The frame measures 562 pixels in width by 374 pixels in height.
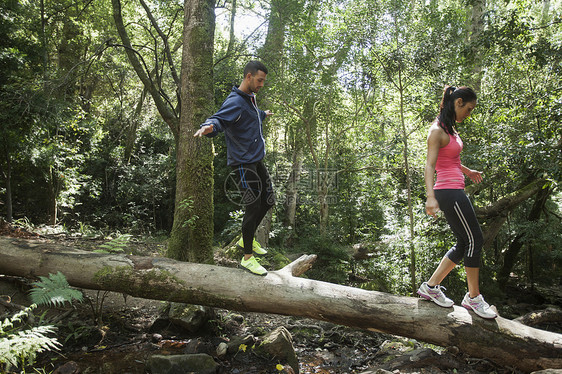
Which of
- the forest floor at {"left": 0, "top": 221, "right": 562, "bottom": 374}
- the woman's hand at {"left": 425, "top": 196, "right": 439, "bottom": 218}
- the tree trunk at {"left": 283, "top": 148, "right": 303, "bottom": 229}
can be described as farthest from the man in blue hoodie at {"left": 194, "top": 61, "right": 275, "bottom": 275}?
the tree trunk at {"left": 283, "top": 148, "right": 303, "bottom": 229}

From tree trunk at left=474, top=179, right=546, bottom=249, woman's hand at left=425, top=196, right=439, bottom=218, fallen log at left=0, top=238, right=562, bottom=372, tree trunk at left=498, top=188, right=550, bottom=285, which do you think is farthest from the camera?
tree trunk at left=498, top=188, right=550, bottom=285

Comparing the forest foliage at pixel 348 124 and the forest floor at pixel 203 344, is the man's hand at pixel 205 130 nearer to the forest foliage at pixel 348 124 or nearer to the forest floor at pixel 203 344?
the forest floor at pixel 203 344

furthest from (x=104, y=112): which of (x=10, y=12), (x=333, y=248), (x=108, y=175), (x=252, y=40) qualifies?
(x=333, y=248)

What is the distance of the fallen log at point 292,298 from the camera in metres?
3.32

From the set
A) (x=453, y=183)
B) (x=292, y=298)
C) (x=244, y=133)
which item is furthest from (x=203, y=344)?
(x=453, y=183)

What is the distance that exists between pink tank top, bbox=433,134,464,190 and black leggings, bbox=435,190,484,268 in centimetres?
7

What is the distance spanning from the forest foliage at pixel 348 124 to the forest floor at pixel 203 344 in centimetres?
278

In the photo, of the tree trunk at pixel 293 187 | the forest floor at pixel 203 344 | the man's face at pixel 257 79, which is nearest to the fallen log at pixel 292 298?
the forest floor at pixel 203 344

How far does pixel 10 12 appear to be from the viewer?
28.2 feet

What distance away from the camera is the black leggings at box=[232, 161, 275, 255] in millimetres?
3705

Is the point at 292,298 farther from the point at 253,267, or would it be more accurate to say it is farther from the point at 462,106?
the point at 462,106

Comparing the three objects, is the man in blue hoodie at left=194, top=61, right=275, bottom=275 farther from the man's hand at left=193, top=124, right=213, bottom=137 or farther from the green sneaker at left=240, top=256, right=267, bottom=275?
the man's hand at left=193, top=124, right=213, bottom=137

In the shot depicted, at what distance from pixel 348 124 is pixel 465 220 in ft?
31.9

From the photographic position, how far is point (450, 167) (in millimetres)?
3271
